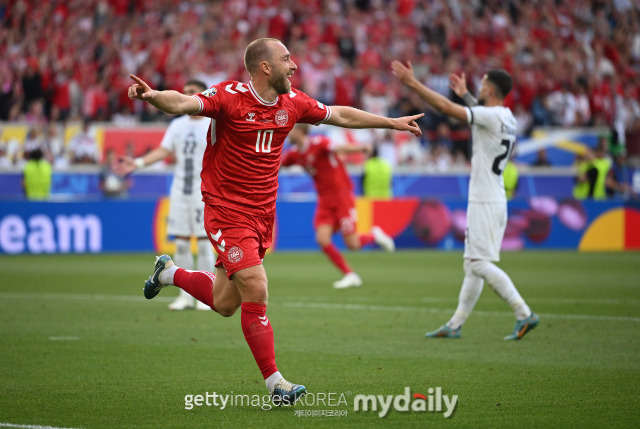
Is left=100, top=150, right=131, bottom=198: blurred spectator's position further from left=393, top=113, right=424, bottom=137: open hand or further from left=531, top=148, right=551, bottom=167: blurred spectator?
left=393, top=113, right=424, bottom=137: open hand

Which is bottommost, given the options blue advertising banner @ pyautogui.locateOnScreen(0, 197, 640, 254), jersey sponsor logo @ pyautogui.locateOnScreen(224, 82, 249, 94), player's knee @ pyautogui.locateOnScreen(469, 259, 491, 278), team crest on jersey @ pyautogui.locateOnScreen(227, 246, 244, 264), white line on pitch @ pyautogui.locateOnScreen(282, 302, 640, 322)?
blue advertising banner @ pyautogui.locateOnScreen(0, 197, 640, 254)

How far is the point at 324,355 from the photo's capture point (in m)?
8.32

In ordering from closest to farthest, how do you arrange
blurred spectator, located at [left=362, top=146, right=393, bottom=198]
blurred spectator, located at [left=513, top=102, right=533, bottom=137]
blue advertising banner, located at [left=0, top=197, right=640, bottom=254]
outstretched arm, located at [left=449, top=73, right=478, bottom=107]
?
1. outstretched arm, located at [left=449, top=73, right=478, bottom=107]
2. blue advertising banner, located at [left=0, top=197, right=640, bottom=254]
3. blurred spectator, located at [left=362, top=146, right=393, bottom=198]
4. blurred spectator, located at [left=513, top=102, right=533, bottom=137]

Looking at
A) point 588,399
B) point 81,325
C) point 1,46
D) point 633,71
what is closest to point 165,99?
point 588,399

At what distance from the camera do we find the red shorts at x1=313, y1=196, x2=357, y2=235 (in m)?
15.2

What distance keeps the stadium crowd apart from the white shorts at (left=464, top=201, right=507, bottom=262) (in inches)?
630

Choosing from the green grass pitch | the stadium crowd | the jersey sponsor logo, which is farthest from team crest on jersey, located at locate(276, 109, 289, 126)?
the stadium crowd

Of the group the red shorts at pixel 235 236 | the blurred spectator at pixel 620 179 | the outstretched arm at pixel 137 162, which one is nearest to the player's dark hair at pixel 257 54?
the red shorts at pixel 235 236

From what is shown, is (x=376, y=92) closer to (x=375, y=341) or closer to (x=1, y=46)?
(x=1, y=46)

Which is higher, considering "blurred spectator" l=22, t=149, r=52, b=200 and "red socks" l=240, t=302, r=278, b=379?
"red socks" l=240, t=302, r=278, b=379

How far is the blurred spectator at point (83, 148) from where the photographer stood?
76.3 ft

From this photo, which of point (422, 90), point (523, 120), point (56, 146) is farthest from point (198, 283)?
point (523, 120)

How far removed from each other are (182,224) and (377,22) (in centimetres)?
1984

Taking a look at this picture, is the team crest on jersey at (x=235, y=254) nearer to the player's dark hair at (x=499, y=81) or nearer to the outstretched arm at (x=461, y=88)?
the outstretched arm at (x=461, y=88)
